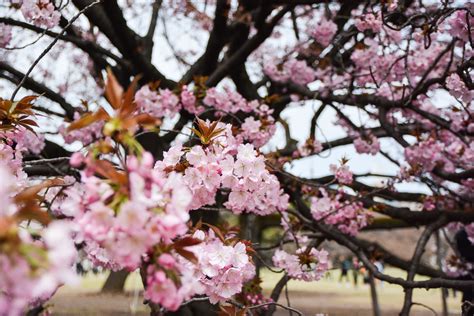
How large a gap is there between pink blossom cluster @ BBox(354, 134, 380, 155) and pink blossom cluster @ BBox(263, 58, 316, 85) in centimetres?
84

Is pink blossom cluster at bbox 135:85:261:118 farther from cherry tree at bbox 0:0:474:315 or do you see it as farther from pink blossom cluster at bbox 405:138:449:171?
pink blossom cluster at bbox 405:138:449:171

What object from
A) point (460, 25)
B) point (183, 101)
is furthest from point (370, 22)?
point (183, 101)

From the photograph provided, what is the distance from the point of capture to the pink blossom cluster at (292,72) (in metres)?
4.97

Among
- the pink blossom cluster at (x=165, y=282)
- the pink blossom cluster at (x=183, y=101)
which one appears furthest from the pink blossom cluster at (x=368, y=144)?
the pink blossom cluster at (x=165, y=282)

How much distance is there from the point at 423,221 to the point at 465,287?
1.86 m

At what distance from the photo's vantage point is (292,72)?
506 centimetres

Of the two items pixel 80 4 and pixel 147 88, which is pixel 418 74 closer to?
pixel 147 88

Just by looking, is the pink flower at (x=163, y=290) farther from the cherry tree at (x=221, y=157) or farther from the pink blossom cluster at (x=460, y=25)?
the pink blossom cluster at (x=460, y=25)

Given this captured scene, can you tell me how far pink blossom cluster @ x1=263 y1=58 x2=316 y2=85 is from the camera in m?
4.97

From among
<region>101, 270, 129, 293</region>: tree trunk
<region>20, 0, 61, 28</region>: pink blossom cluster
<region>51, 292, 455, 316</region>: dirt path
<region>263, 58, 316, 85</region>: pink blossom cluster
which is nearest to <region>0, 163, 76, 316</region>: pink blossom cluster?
<region>20, 0, 61, 28</region>: pink blossom cluster

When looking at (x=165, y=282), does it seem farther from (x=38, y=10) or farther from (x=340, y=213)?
(x=340, y=213)

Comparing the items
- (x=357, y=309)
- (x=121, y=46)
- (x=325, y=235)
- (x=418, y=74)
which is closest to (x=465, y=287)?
(x=325, y=235)

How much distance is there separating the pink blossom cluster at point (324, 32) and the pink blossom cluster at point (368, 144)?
1.04 m

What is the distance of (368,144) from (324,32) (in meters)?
1.21
